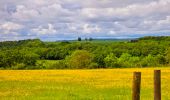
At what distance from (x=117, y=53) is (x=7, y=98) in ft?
360

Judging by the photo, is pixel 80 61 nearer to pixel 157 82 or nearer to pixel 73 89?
pixel 73 89

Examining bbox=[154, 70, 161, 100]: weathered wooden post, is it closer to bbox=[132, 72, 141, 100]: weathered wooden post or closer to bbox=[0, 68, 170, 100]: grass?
bbox=[132, 72, 141, 100]: weathered wooden post

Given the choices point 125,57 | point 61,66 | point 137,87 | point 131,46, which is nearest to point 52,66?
point 61,66

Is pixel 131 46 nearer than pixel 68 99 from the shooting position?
No

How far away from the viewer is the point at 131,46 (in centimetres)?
14438

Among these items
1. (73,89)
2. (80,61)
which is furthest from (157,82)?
(80,61)

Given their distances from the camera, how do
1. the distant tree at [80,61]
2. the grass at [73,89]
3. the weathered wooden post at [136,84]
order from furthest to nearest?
the distant tree at [80,61], the grass at [73,89], the weathered wooden post at [136,84]

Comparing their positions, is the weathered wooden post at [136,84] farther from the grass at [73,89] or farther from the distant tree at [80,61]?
the distant tree at [80,61]

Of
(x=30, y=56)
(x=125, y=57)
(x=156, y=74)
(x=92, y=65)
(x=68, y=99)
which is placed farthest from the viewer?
Result: (x=125, y=57)

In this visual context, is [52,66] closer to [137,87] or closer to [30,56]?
[30,56]

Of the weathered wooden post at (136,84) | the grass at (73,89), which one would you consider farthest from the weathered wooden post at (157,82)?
the grass at (73,89)

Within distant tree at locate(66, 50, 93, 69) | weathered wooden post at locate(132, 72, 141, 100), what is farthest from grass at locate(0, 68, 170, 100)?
distant tree at locate(66, 50, 93, 69)

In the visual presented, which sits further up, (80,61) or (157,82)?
(157,82)

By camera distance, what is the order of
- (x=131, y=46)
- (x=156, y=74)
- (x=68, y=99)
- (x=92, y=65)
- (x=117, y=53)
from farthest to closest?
(x=131, y=46)
(x=117, y=53)
(x=92, y=65)
(x=68, y=99)
(x=156, y=74)
